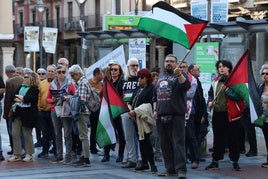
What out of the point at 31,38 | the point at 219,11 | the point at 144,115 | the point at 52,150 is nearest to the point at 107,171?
the point at 144,115

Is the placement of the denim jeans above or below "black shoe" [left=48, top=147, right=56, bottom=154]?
above

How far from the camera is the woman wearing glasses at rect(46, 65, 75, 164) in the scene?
474 inches

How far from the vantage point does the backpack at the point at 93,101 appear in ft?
39.1

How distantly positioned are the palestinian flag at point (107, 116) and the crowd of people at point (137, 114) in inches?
8.4

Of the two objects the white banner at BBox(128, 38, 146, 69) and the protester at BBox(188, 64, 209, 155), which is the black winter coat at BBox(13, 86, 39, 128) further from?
the white banner at BBox(128, 38, 146, 69)

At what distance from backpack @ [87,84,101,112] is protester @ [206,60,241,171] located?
7.28ft

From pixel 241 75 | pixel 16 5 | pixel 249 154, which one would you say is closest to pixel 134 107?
pixel 241 75

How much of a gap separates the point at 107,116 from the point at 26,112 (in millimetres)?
1684

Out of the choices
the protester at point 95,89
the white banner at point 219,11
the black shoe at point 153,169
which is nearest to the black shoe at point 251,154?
the black shoe at point 153,169

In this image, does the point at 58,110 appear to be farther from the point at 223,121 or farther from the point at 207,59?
the point at 207,59

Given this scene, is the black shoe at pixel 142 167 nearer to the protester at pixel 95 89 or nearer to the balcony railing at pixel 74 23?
the protester at pixel 95 89

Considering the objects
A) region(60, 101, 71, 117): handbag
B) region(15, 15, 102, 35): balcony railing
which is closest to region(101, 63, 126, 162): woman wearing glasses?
region(60, 101, 71, 117): handbag

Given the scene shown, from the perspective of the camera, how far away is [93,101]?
12.0 meters

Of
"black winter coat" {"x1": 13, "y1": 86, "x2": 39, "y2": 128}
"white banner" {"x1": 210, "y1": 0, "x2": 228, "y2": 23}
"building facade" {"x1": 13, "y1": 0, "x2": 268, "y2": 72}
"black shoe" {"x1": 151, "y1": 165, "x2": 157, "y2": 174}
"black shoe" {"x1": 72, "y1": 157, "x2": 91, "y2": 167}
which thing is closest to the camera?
"black shoe" {"x1": 151, "y1": 165, "x2": 157, "y2": 174}
